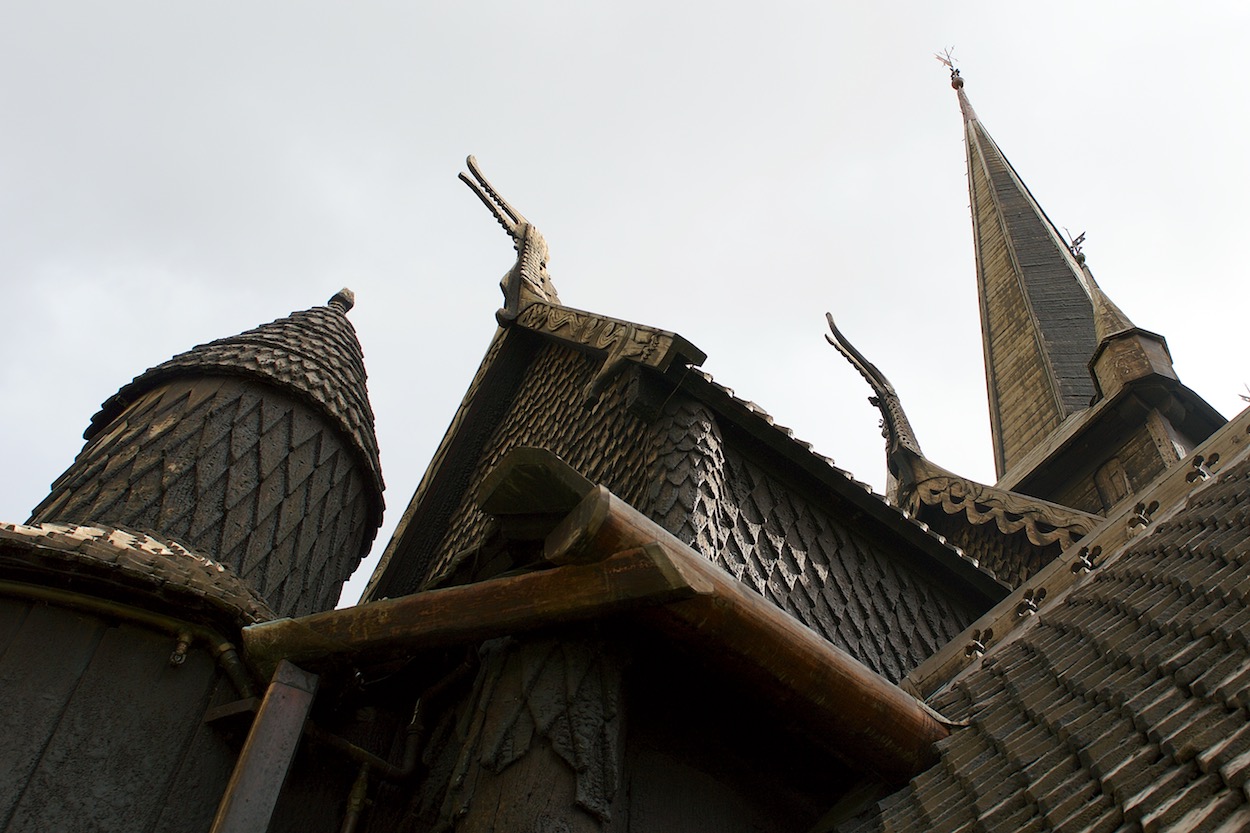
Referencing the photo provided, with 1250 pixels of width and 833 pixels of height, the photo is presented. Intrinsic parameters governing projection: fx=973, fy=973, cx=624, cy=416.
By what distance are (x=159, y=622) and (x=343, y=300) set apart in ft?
14.9

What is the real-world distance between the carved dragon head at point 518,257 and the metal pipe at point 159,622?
13.0ft

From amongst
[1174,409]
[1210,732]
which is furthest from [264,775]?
[1174,409]

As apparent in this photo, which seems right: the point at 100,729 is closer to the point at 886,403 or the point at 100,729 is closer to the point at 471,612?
the point at 471,612

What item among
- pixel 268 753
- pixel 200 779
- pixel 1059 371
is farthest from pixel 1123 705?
pixel 1059 371

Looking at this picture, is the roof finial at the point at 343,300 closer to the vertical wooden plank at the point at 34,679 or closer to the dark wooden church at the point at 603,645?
the dark wooden church at the point at 603,645

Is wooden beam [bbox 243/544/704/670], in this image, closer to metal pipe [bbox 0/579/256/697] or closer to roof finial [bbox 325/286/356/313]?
metal pipe [bbox 0/579/256/697]

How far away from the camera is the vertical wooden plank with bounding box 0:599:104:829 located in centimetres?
366

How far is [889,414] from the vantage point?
12703mm

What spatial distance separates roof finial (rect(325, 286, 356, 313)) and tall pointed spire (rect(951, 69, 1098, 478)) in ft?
38.7

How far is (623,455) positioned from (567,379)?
4.71 feet

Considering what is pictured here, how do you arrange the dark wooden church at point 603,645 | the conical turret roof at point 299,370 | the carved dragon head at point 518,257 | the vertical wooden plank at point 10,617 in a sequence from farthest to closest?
the carved dragon head at point 518,257, the conical turret roof at point 299,370, the vertical wooden plank at point 10,617, the dark wooden church at point 603,645

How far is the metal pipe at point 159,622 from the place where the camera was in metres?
4.05

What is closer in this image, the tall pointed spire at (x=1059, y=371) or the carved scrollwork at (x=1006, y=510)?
the carved scrollwork at (x=1006, y=510)

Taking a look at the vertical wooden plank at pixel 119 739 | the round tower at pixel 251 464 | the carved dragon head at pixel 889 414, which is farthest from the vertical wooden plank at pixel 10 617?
the carved dragon head at pixel 889 414
